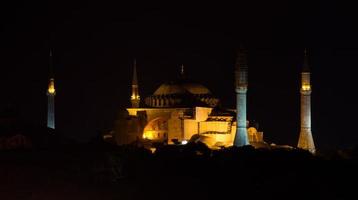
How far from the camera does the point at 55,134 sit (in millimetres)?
62781

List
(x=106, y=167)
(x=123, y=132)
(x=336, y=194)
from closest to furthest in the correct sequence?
1. (x=336, y=194)
2. (x=106, y=167)
3. (x=123, y=132)

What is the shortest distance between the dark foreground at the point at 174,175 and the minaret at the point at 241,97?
324 inches

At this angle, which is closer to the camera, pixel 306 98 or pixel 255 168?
pixel 255 168

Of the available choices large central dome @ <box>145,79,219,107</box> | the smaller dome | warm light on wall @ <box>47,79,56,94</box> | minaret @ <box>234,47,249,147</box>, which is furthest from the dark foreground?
warm light on wall @ <box>47,79,56,94</box>

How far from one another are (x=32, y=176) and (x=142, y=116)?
20001 millimetres

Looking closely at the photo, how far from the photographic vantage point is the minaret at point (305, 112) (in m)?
65.4

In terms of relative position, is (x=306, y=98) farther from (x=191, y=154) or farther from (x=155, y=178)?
(x=155, y=178)

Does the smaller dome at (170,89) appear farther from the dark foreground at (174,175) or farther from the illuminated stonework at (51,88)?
the dark foreground at (174,175)

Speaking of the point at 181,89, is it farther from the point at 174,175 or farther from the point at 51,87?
the point at 174,175

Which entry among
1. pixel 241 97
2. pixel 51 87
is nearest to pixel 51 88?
pixel 51 87

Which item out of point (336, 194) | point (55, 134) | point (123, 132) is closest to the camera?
point (336, 194)

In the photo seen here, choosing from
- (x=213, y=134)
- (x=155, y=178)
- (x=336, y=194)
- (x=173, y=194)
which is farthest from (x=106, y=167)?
(x=213, y=134)

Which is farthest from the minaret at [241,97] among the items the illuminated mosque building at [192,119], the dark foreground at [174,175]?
the dark foreground at [174,175]

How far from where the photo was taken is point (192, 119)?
66750mm
